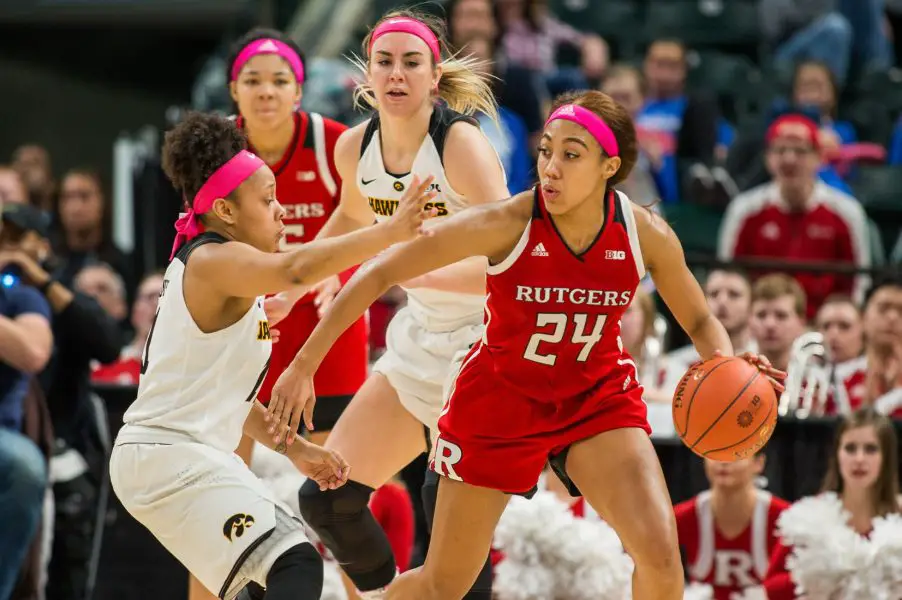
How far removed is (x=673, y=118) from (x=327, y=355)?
4.79 metres

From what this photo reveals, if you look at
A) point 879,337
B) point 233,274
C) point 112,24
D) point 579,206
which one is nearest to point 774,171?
point 879,337

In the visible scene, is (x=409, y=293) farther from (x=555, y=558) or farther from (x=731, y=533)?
(x=731, y=533)

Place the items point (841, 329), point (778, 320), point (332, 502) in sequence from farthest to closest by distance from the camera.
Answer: point (841, 329) → point (778, 320) → point (332, 502)

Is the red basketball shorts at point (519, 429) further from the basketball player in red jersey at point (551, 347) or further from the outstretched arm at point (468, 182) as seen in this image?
the outstretched arm at point (468, 182)

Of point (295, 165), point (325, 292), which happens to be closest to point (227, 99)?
point (295, 165)

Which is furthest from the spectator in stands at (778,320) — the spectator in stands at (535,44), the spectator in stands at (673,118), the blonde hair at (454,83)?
the spectator in stands at (535,44)

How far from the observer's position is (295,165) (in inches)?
229

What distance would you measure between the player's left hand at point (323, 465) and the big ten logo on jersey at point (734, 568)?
7.38 feet

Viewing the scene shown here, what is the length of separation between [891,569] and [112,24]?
32.1 feet

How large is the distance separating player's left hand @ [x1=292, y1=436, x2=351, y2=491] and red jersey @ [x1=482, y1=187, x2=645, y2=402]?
582 millimetres

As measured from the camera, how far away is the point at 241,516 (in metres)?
4.43

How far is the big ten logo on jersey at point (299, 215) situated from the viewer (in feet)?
19.1

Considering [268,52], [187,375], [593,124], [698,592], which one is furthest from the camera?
[698,592]

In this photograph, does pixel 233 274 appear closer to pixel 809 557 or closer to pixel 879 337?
pixel 809 557
